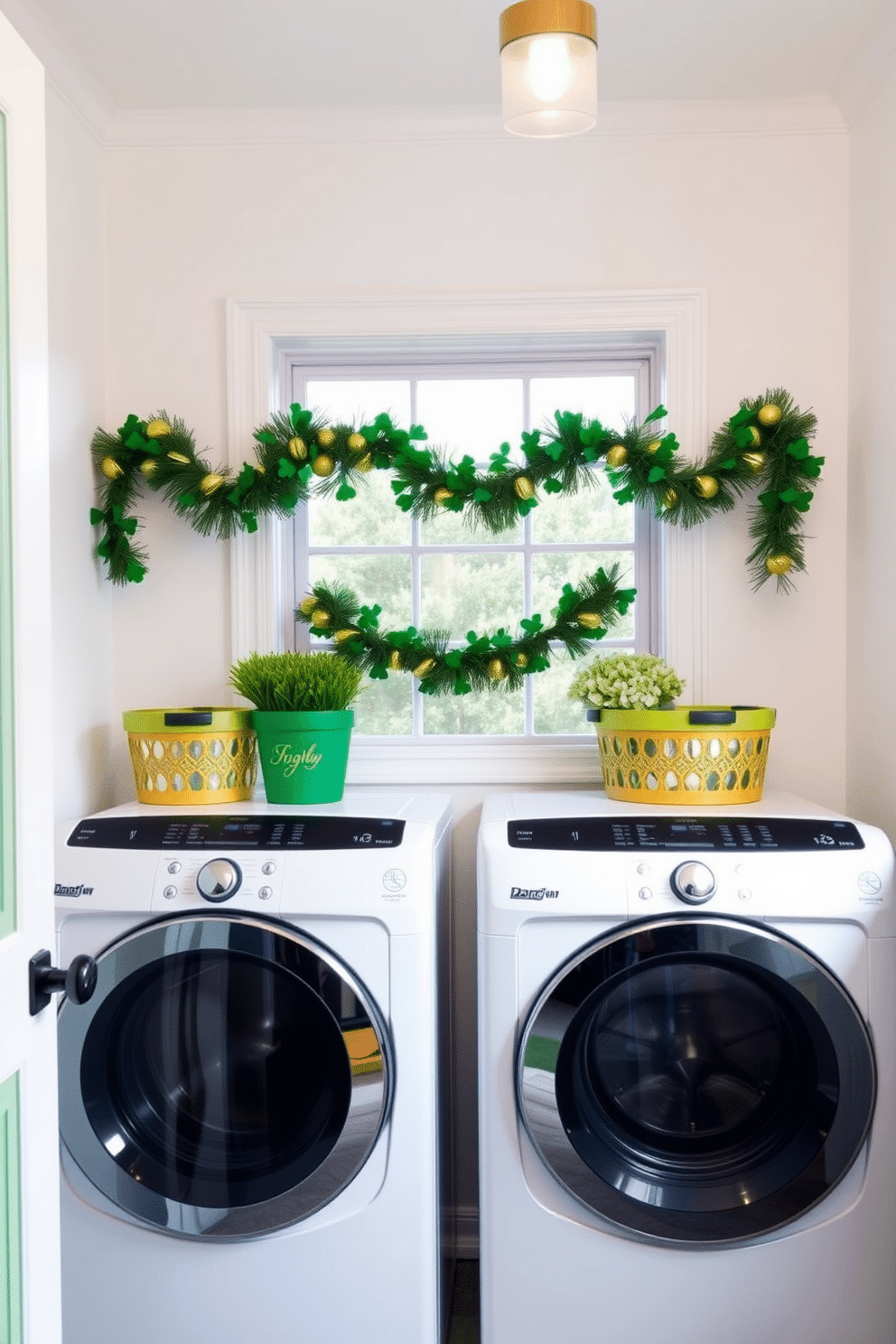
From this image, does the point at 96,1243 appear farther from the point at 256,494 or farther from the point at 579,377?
the point at 579,377

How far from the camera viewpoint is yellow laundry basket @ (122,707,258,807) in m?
2.02

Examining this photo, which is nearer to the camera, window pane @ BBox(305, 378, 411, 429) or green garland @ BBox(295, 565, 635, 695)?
green garland @ BBox(295, 565, 635, 695)

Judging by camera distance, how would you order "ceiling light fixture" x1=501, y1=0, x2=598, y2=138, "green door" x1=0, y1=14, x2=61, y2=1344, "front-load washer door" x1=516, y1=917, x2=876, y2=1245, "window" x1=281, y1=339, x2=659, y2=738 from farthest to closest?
"window" x1=281, y1=339, x2=659, y2=738 < "front-load washer door" x1=516, y1=917, x2=876, y2=1245 < "ceiling light fixture" x1=501, y1=0, x2=598, y2=138 < "green door" x1=0, y1=14, x2=61, y2=1344

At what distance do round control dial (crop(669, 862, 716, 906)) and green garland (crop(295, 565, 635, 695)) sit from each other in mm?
715

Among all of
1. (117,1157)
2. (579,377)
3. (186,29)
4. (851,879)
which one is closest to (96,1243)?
(117,1157)

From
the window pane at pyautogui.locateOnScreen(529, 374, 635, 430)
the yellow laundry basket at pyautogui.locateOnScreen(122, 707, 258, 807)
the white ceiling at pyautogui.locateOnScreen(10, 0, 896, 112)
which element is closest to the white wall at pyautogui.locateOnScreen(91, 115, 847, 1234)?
the white ceiling at pyautogui.locateOnScreen(10, 0, 896, 112)

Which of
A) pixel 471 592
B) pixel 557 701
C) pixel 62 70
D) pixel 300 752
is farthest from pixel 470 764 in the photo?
pixel 62 70

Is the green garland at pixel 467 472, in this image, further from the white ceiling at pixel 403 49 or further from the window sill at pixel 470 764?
the white ceiling at pixel 403 49

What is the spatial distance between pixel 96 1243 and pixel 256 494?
141 cm

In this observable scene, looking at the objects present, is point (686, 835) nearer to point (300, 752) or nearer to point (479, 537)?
point (300, 752)

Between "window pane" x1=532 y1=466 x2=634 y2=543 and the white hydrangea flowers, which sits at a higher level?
"window pane" x1=532 y1=466 x2=634 y2=543

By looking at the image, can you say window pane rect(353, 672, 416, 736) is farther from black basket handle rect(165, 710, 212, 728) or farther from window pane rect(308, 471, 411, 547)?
black basket handle rect(165, 710, 212, 728)

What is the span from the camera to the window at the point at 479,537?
8.11 feet

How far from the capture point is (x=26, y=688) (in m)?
1.13
